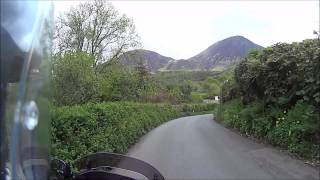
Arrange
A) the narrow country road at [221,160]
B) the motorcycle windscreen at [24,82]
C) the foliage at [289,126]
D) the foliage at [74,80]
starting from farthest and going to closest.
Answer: the foliage at [74,80], the foliage at [289,126], the narrow country road at [221,160], the motorcycle windscreen at [24,82]

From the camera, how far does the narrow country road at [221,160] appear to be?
11938 millimetres

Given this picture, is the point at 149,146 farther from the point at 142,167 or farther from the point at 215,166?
the point at 142,167

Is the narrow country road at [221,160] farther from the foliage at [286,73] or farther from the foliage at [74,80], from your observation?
the foliage at [74,80]

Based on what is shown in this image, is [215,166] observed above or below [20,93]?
below

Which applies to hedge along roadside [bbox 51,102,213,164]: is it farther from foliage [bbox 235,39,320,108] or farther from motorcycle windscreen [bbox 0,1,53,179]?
foliage [bbox 235,39,320,108]

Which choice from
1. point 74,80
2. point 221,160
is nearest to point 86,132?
point 221,160

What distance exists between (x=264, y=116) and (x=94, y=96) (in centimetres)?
844

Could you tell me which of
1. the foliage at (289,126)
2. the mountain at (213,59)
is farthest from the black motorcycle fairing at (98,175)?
the mountain at (213,59)

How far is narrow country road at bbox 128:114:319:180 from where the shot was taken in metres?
11.9

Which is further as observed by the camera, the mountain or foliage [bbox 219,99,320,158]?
the mountain

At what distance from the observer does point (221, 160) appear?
1487 centimetres

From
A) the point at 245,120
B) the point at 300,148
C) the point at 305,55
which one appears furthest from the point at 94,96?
the point at 300,148

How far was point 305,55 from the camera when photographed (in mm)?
17297

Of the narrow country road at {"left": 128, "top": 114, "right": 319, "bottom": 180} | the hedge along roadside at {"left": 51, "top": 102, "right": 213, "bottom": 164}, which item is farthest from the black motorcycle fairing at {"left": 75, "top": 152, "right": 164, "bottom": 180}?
the narrow country road at {"left": 128, "top": 114, "right": 319, "bottom": 180}
